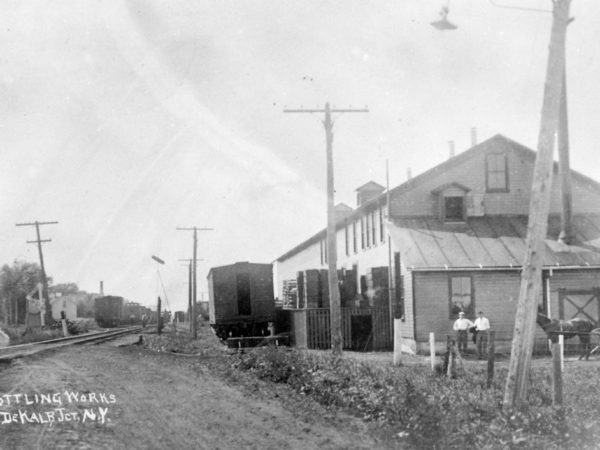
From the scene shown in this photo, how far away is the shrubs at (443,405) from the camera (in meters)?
8.70

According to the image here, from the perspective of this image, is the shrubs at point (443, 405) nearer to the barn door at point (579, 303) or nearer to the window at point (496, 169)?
the barn door at point (579, 303)

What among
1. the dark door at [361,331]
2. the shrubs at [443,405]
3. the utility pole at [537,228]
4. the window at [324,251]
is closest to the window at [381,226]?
the dark door at [361,331]

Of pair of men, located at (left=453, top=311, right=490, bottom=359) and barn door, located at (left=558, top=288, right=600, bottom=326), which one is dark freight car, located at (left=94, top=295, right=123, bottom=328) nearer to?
pair of men, located at (left=453, top=311, right=490, bottom=359)

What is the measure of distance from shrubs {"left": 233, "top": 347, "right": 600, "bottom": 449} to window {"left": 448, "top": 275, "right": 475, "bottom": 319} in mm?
9171

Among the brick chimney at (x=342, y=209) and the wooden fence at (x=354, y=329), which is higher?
the brick chimney at (x=342, y=209)

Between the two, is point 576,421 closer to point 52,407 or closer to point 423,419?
point 423,419

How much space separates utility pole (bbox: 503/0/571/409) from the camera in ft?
33.4

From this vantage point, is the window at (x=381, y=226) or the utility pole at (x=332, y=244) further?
the window at (x=381, y=226)

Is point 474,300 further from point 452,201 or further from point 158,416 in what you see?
point 158,416

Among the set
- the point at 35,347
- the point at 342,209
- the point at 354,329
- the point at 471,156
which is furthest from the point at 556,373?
the point at 342,209

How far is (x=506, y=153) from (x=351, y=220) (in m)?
10.2

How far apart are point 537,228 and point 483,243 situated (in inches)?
697

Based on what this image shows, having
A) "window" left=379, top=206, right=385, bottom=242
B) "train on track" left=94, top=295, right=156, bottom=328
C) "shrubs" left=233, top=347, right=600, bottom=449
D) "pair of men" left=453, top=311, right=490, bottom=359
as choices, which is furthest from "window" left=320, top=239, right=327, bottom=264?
"train on track" left=94, top=295, right=156, bottom=328

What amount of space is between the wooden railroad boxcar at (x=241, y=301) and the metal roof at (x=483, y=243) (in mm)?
6660
